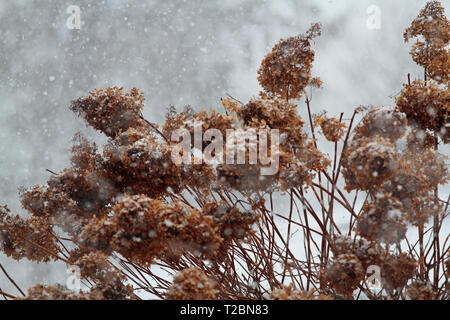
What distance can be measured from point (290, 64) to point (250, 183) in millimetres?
205

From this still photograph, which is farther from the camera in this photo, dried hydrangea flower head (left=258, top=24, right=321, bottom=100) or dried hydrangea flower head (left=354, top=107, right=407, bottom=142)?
dried hydrangea flower head (left=258, top=24, right=321, bottom=100)

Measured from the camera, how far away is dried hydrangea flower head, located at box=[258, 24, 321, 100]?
0.54m

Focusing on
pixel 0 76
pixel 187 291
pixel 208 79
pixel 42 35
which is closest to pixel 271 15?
pixel 208 79

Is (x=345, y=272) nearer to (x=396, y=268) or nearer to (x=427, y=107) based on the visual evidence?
(x=396, y=268)

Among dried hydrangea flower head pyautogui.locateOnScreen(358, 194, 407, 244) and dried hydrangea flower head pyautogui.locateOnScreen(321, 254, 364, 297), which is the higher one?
dried hydrangea flower head pyautogui.locateOnScreen(358, 194, 407, 244)

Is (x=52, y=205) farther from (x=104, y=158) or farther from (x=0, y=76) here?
(x=0, y=76)

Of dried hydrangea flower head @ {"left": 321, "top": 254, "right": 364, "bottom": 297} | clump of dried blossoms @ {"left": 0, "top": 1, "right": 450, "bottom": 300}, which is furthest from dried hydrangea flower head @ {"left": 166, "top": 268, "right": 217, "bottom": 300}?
dried hydrangea flower head @ {"left": 321, "top": 254, "right": 364, "bottom": 297}

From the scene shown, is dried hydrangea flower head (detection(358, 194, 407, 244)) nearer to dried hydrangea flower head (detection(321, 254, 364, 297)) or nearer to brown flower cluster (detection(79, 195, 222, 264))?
dried hydrangea flower head (detection(321, 254, 364, 297))

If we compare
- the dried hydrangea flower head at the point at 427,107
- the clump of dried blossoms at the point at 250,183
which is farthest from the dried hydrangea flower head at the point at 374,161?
the dried hydrangea flower head at the point at 427,107

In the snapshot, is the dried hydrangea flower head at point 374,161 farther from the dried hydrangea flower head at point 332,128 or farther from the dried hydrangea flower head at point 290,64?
the dried hydrangea flower head at point 290,64

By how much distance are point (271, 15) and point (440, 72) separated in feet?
2.15

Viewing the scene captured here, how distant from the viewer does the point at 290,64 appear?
21.1 inches

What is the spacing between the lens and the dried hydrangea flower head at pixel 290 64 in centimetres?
54

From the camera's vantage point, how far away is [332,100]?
3.78 feet
